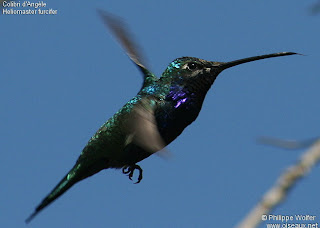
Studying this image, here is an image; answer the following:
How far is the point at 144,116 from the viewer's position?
4285 millimetres

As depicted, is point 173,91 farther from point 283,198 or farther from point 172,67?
point 283,198

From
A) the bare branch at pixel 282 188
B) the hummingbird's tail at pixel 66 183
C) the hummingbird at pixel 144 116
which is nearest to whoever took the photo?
the bare branch at pixel 282 188

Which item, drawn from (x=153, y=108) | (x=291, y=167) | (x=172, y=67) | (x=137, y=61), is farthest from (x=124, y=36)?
(x=291, y=167)

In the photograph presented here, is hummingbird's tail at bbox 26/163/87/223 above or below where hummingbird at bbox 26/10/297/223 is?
below

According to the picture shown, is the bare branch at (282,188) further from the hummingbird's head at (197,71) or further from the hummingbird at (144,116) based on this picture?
the hummingbird's head at (197,71)

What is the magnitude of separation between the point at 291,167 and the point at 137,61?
3.52 metres

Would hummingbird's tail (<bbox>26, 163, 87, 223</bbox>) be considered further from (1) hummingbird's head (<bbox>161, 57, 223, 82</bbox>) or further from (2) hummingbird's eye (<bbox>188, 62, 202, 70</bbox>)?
(2) hummingbird's eye (<bbox>188, 62, 202, 70</bbox>)

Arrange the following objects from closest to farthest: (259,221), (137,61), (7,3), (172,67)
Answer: (259,221), (7,3), (172,67), (137,61)

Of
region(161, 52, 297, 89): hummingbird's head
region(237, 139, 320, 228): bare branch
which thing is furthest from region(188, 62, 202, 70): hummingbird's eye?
region(237, 139, 320, 228): bare branch

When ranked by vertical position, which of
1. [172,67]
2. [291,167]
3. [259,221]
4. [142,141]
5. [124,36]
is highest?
[124,36]

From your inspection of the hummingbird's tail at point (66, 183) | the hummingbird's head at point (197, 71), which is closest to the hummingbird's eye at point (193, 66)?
the hummingbird's head at point (197, 71)

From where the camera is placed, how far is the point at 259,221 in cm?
159

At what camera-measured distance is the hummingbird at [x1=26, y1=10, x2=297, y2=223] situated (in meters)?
4.43

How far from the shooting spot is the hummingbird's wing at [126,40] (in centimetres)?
491
